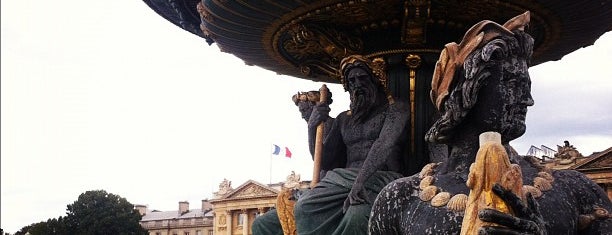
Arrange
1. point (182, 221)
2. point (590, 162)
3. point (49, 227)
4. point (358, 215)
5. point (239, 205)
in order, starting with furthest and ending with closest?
point (182, 221), point (239, 205), point (49, 227), point (590, 162), point (358, 215)

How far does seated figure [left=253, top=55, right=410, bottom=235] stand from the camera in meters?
6.12

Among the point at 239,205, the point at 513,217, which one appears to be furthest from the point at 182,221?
the point at 513,217

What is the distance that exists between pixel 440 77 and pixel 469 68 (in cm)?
23

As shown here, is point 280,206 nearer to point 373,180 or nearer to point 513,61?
point 373,180

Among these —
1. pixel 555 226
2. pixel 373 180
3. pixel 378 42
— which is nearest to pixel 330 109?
pixel 378 42

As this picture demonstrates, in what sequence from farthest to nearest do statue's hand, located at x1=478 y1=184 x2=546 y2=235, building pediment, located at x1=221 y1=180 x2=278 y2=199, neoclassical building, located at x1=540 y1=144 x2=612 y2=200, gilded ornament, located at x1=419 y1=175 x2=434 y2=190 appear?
1. building pediment, located at x1=221 y1=180 x2=278 y2=199
2. neoclassical building, located at x1=540 y1=144 x2=612 y2=200
3. gilded ornament, located at x1=419 y1=175 x2=434 y2=190
4. statue's hand, located at x1=478 y1=184 x2=546 y2=235

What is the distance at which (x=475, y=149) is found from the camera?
3.75 meters

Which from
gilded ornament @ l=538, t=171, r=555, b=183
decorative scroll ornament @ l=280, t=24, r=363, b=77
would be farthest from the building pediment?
gilded ornament @ l=538, t=171, r=555, b=183

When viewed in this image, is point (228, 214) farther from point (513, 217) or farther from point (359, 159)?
point (513, 217)

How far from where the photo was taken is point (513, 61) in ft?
11.9

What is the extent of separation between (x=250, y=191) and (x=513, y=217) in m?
79.2

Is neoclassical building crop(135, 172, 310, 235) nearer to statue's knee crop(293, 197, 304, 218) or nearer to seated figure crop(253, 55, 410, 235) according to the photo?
seated figure crop(253, 55, 410, 235)

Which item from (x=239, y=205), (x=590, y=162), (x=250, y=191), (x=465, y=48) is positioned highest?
(x=590, y=162)

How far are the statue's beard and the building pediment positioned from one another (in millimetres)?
71680
